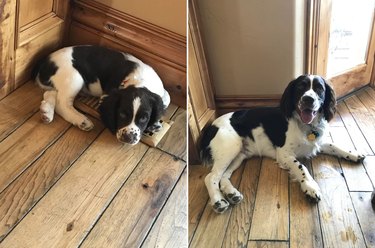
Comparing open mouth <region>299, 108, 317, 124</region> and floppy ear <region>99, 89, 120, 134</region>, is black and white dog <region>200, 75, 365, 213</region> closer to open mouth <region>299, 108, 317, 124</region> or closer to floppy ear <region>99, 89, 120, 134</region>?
open mouth <region>299, 108, 317, 124</region>

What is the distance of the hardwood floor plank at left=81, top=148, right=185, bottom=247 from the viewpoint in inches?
61.9

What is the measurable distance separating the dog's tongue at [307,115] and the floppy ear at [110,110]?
96 centimetres

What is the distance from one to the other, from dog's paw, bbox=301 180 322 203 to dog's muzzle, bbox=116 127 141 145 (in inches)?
31.9

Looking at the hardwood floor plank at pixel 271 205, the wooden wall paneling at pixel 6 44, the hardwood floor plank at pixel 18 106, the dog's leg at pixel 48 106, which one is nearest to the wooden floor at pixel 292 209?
→ the hardwood floor plank at pixel 271 205

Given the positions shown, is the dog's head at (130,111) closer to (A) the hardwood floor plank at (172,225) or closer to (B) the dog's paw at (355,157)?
(A) the hardwood floor plank at (172,225)

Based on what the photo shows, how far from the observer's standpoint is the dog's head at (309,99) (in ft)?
7.15

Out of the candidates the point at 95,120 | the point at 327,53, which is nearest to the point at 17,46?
the point at 95,120

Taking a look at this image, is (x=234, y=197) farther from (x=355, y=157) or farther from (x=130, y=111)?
(x=355, y=157)

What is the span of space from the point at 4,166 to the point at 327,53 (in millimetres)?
1840

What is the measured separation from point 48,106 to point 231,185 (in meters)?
0.94

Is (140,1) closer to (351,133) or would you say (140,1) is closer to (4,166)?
(4,166)

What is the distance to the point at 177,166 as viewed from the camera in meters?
1.89

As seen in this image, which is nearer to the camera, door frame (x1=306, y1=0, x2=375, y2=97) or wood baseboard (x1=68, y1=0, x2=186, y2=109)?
wood baseboard (x1=68, y1=0, x2=186, y2=109)

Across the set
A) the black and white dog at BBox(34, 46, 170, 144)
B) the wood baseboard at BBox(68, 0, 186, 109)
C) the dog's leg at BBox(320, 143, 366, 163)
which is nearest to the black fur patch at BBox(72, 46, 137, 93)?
the black and white dog at BBox(34, 46, 170, 144)
